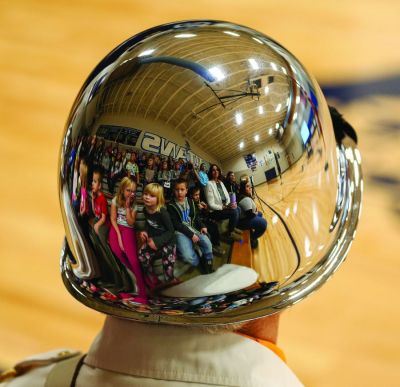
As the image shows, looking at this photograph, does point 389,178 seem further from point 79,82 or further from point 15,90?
point 15,90

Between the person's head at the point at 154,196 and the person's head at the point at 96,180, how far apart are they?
0.05 meters

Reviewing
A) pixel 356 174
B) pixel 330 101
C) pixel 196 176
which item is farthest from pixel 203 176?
pixel 330 101

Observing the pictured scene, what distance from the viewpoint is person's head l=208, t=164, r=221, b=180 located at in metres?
0.71

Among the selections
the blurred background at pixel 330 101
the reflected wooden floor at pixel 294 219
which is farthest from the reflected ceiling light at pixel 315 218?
the blurred background at pixel 330 101

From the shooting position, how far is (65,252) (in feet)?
2.88

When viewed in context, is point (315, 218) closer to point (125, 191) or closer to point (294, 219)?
point (294, 219)

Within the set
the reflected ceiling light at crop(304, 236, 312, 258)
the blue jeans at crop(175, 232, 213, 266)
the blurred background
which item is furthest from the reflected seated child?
the blurred background

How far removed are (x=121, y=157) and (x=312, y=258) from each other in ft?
0.73

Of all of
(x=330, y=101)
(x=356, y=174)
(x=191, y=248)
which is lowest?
(x=191, y=248)

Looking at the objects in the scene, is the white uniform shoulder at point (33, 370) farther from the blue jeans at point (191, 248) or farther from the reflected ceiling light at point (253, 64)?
the reflected ceiling light at point (253, 64)

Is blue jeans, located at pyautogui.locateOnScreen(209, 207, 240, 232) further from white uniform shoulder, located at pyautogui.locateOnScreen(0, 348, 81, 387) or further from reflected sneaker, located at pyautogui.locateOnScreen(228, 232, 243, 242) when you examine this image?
white uniform shoulder, located at pyautogui.locateOnScreen(0, 348, 81, 387)

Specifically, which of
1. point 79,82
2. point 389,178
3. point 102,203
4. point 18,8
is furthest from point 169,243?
point 18,8

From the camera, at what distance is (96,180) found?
0.74 m

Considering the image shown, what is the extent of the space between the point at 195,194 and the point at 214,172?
1.0 inches
